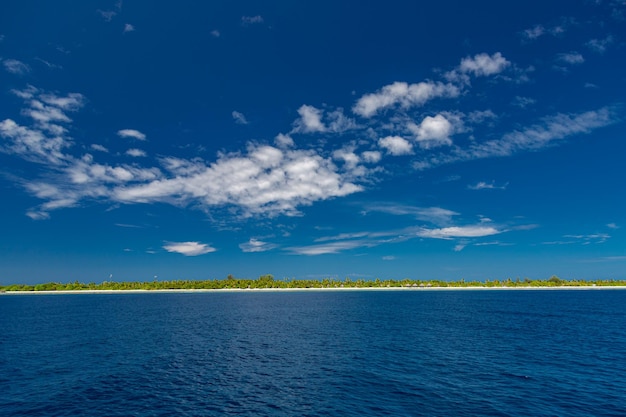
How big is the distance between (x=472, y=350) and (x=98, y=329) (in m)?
97.4

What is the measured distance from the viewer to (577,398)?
134 ft

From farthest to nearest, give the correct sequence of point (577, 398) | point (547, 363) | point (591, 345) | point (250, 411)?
point (591, 345), point (547, 363), point (577, 398), point (250, 411)

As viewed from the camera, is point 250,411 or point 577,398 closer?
point 250,411

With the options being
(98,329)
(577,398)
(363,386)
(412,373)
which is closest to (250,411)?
(363,386)

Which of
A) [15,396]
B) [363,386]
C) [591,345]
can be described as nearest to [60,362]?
[15,396]

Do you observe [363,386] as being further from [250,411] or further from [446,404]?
[250,411]

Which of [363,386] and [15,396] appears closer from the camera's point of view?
[15,396]

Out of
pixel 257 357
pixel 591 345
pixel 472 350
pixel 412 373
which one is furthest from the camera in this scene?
pixel 591 345

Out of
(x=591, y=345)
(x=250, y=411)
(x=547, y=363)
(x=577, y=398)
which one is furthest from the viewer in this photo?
(x=591, y=345)

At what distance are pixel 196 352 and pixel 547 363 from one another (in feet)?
208

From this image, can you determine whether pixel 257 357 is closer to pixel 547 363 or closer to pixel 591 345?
pixel 547 363

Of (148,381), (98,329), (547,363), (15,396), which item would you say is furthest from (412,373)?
(98,329)

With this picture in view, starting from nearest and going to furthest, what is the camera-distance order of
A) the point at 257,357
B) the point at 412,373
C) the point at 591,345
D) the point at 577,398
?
the point at 577,398 → the point at 412,373 → the point at 257,357 → the point at 591,345

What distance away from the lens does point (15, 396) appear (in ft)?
137
